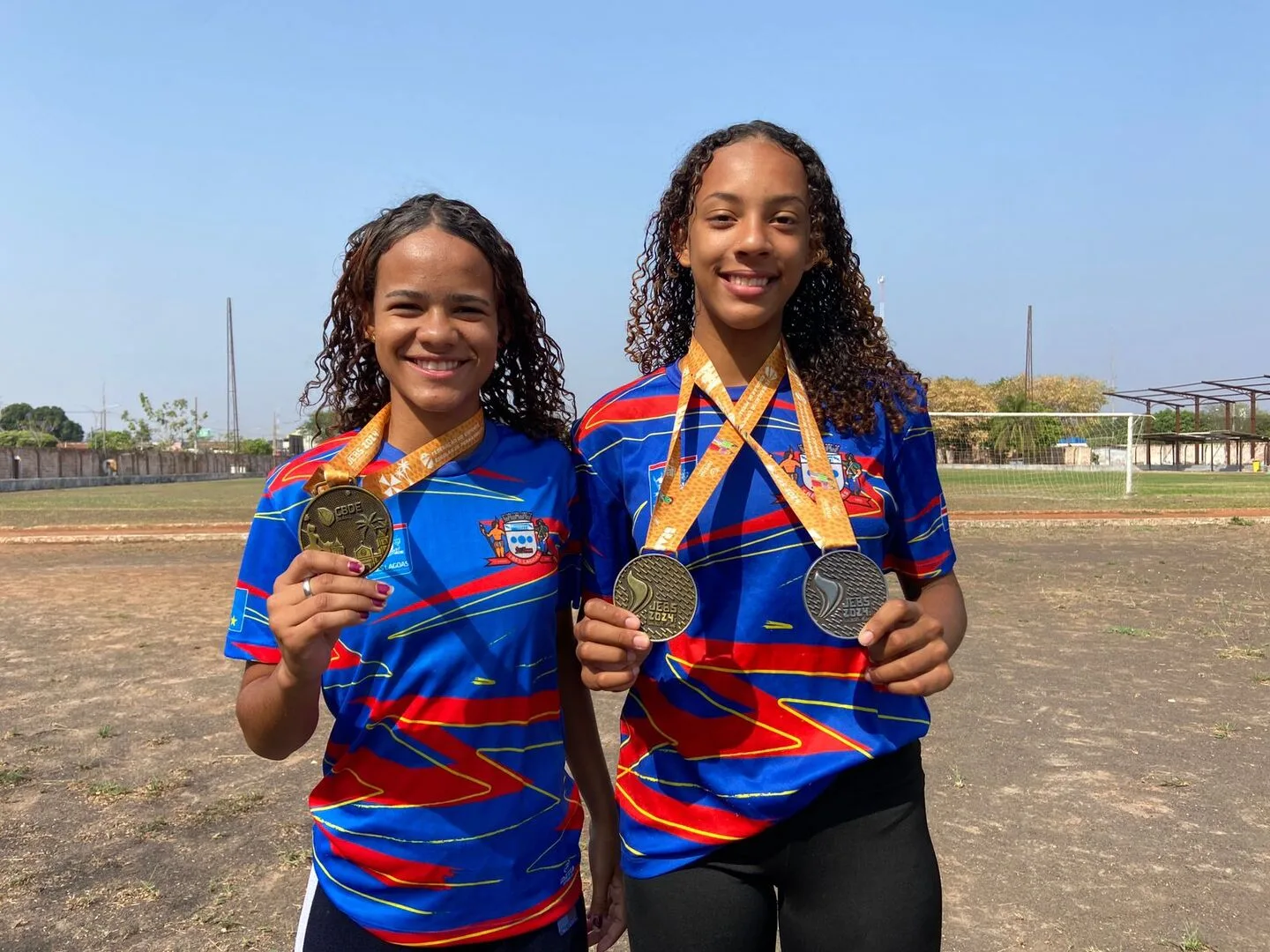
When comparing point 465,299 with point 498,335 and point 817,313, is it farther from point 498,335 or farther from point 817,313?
point 817,313

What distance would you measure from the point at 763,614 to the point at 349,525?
75cm

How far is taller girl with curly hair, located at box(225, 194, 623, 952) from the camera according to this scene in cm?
172

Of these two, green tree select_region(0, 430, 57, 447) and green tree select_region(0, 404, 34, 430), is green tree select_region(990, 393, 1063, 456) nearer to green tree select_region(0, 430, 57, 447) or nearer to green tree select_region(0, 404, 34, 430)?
green tree select_region(0, 430, 57, 447)

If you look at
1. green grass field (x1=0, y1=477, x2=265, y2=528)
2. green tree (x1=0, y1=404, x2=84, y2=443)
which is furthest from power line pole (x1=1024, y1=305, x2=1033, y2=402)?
green tree (x1=0, y1=404, x2=84, y2=443)

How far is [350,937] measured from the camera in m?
1.75

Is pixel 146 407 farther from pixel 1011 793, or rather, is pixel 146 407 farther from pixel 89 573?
pixel 1011 793

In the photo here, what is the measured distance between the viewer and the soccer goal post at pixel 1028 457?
110 ft

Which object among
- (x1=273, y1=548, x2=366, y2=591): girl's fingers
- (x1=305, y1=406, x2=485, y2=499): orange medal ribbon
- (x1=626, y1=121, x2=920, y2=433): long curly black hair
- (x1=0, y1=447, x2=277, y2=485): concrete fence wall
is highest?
(x1=626, y1=121, x2=920, y2=433): long curly black hair

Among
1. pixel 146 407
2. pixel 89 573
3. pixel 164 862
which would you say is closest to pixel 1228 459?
pixel 89 573

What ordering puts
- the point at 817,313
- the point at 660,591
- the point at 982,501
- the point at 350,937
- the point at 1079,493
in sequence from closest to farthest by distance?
the point at 660,591
the point at 350,937
the point at 817,313
the point at 982,501
the point at 1079,493

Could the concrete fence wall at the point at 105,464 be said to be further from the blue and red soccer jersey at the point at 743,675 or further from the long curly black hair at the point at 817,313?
the blue and red soccer jersey at the point at 743,675

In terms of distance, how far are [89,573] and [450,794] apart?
42.9 ft

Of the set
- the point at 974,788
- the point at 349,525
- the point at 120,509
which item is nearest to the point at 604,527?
the point at 349,525

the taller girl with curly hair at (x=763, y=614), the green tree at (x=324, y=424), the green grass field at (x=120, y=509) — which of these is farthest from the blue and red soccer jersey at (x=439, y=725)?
the green grass field at (x=120, y=509)
